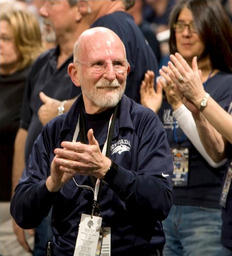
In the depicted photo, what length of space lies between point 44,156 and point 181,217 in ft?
2.89

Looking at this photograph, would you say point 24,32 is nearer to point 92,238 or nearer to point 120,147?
point 120,147

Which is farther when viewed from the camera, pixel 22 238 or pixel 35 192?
pixel 22 238

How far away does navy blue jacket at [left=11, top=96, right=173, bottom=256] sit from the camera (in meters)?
2.75

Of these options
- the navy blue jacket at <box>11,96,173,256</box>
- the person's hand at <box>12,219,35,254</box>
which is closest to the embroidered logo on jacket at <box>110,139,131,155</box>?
the navy blue jacket at <box>11,96,173,256</box>

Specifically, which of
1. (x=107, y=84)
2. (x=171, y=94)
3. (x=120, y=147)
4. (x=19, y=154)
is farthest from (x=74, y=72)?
(x=19, y=154)

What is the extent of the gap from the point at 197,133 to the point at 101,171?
938 millimetres

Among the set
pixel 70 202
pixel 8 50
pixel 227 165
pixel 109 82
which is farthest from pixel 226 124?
pixel 8 50

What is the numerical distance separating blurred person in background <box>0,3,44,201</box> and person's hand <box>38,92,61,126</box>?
998 mm

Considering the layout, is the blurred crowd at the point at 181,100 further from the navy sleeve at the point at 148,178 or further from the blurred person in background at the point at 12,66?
the navy sleeve at the point at 148,178

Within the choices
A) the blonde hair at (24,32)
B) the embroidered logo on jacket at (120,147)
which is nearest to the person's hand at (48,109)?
the embroidered logo on jacket at (120,147)

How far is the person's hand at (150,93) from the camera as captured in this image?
3.63 metres

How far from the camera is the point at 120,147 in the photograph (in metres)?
2.90

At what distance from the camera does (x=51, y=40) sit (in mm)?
5418

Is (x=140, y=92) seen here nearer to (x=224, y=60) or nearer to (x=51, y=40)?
(x=224, y=60)
